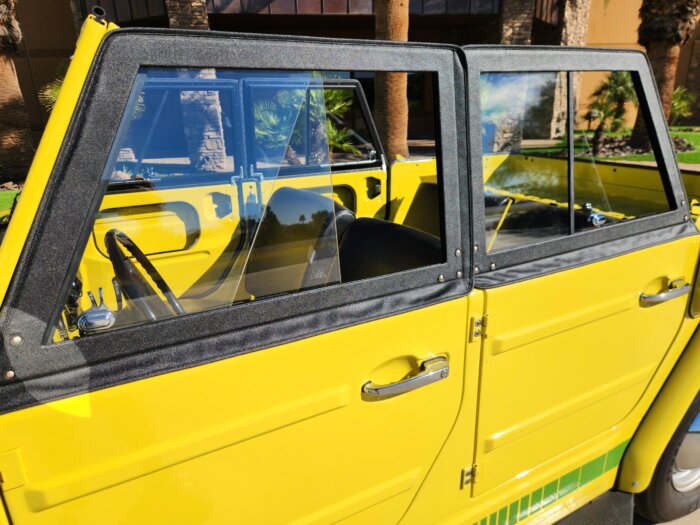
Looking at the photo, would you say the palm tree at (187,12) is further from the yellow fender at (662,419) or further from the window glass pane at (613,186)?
the yellow fender at (662,419)

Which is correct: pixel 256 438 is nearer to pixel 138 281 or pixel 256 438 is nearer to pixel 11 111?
pixel 138 281

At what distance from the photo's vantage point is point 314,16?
44.5ft

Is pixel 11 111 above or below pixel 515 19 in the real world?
below

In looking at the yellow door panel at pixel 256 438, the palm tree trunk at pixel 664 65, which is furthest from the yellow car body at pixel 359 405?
the palm tree trunk at pixel 664 65

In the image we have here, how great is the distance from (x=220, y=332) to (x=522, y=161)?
2070 mm

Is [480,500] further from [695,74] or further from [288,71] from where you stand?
[695,74]

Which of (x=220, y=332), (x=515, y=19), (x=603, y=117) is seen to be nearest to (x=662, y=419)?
(x=220, y=332)

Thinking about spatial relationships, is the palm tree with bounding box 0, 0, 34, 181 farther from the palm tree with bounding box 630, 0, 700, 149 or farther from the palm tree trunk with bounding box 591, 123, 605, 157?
the palm tree trunk with bounding box 591, 123, 605, 157

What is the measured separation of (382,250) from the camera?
70.7 inches

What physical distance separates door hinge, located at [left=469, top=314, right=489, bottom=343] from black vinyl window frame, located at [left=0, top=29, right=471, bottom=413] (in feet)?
0.89

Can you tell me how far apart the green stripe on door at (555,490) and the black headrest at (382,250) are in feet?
2.99

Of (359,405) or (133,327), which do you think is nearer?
(133,327)

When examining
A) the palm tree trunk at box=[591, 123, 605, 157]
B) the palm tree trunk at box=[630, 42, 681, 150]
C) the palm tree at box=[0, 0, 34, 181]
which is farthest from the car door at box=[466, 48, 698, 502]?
the palm tree trunk at box=[591, 123, 605, 157]

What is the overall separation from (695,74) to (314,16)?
53.9ft
